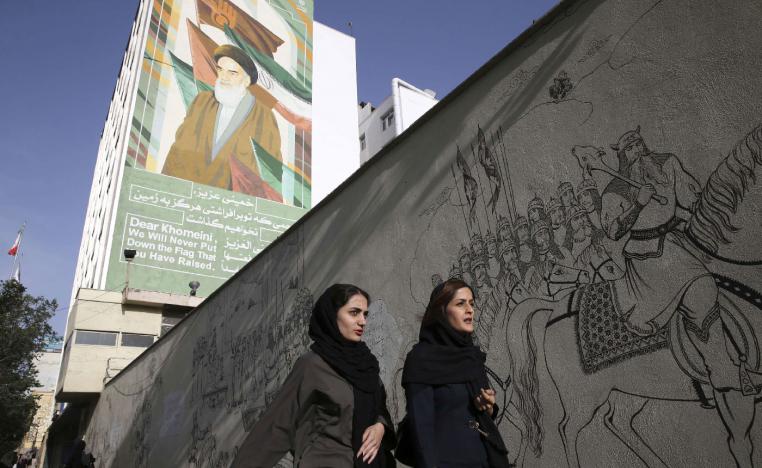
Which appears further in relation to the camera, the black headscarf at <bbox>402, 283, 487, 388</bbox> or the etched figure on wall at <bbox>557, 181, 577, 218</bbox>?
the etched figure on wall at <bbox>557, 181, 577, 218</bbox>

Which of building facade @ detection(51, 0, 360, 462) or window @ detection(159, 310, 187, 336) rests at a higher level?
building facade @ detection(51, 0, 360, 462)

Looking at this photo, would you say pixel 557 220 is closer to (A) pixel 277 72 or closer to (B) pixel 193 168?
(B) pixel 193 168

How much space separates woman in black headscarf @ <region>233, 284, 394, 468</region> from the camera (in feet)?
8.13

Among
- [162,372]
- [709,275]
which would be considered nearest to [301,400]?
[709,275]

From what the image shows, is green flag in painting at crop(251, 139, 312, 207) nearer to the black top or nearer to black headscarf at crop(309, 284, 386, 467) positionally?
black headscarf at crop(309, 284, 386, 467)

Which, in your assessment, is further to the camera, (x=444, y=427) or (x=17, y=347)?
(x=17, y=347)

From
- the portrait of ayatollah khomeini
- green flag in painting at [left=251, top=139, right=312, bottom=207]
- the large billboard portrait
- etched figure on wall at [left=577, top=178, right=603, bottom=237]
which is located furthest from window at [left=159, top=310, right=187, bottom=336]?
etched figure on wall at [left=577, top=178, right=603, bottom=237]

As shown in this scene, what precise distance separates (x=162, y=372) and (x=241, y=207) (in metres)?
13.6

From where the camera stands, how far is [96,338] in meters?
16.6

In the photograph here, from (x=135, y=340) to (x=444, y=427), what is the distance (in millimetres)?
17187

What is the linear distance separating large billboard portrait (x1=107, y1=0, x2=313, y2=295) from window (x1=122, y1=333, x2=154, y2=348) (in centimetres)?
260

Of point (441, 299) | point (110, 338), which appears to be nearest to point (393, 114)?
point (110, 338)

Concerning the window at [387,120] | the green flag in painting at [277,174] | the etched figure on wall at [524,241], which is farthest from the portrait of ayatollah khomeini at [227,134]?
the etched figure on wall at [524,241]

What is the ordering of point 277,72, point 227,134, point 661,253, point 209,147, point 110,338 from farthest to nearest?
point 277,72 < point 227,134 < point 209,147 < point 110,338 < point 661,253
